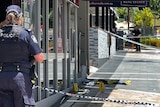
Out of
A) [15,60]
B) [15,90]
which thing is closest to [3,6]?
[15,60]

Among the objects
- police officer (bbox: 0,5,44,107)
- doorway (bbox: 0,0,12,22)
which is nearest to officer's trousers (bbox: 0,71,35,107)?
police officer (bbox: 0,5,44,107)

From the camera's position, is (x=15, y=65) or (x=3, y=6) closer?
(x=15, y=65)

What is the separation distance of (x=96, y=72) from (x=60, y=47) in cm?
798

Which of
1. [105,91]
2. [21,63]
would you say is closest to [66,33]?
[105,91]

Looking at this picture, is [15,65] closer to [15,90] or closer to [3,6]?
[15,90]

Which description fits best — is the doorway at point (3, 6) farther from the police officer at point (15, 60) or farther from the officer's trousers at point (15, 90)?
the officer's trousers at point (15, 90)

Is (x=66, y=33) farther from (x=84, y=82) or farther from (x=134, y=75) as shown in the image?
(x=134, y=75)

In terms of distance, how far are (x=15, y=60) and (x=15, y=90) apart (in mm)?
337

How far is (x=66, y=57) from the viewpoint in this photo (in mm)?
11406

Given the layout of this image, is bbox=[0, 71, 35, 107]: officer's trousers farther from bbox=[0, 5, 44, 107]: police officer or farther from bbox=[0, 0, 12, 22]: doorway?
bbox=[0, 0, 12, 22]: doorway

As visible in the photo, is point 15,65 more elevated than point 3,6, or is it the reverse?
point 3,6

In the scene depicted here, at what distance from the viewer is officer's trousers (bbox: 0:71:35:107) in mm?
4898

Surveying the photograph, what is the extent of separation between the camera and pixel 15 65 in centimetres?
498

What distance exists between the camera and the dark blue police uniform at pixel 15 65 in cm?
491
